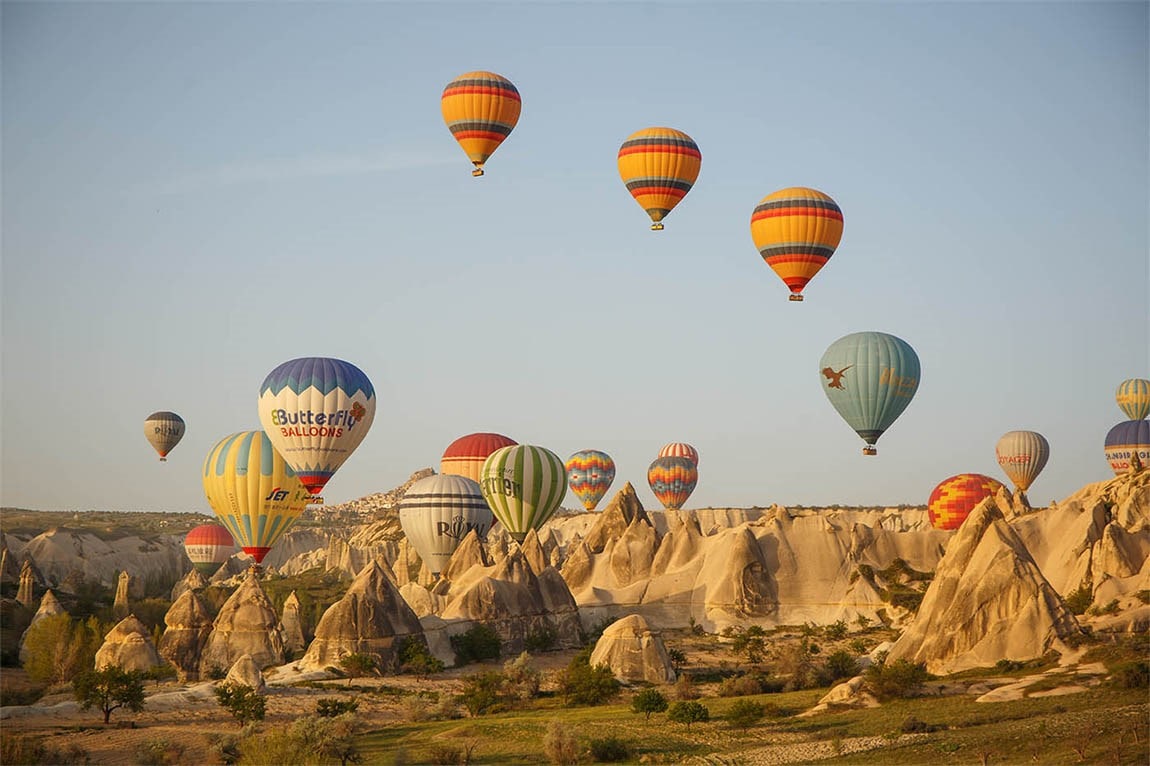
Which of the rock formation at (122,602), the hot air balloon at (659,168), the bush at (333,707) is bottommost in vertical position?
the bush at (333,707)

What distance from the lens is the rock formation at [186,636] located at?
60.2 m

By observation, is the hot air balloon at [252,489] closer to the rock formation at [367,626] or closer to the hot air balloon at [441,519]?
the hot air balloon at [441,519]

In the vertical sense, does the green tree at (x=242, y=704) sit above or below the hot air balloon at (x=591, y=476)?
below

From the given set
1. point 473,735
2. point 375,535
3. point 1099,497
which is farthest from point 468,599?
point 375,535

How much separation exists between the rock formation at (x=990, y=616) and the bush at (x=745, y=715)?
7.08 m

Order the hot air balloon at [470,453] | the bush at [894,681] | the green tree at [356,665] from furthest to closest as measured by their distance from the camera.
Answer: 1. the hot air balloon at [470,453]
2. the green tree at [356,665]
3. the bush at [894,681]

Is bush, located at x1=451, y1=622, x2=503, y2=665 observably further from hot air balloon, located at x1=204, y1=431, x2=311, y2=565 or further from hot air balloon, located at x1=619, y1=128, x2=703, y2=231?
hot air balloon, located at x1=619, y1=128, x2=703, y2=231

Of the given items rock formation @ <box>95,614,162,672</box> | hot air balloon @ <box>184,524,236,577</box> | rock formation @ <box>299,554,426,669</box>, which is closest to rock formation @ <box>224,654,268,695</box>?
rock formation @ <box>299,554,426,669</box>

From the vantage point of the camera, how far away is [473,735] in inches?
1671

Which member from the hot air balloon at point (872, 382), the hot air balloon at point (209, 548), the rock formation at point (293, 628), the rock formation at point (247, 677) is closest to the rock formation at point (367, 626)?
the rock formation at point (247, 677)

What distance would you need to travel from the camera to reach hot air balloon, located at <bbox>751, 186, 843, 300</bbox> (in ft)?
219

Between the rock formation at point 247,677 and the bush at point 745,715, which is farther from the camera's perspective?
the rock formation at point 247,677

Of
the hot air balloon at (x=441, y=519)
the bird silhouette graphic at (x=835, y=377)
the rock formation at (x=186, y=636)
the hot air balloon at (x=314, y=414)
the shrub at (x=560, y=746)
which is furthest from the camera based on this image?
the hot air balloon at (x=441, y=519)

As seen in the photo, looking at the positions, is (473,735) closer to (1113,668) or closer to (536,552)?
(1113,668)
